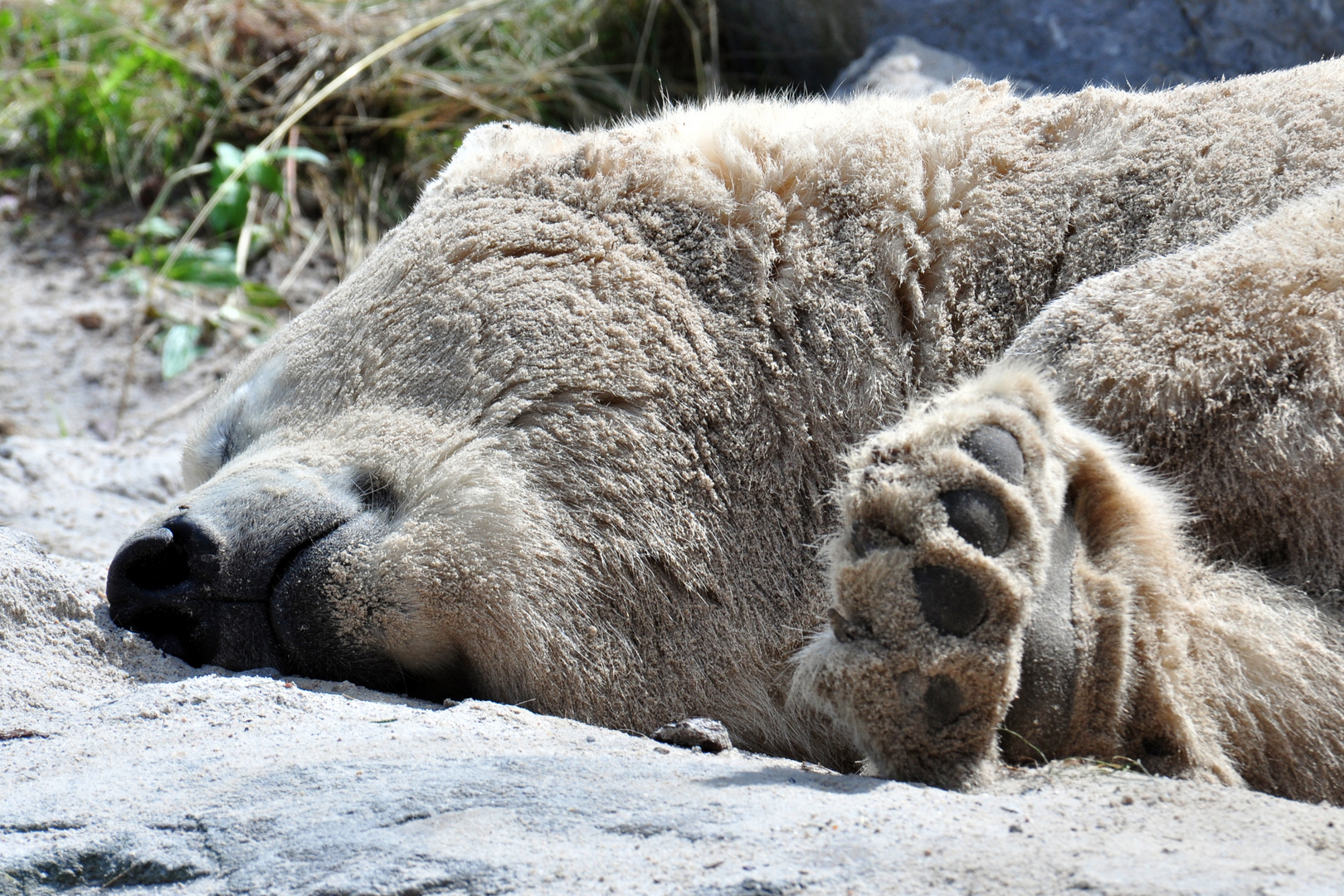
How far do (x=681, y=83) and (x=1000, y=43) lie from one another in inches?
65.7

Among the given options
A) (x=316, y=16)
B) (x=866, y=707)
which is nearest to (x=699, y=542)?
(x=866, y=707)

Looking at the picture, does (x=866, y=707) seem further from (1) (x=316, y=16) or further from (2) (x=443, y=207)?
(1) (x=316, y=16)

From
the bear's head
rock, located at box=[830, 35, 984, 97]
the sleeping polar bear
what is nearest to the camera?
the sleeping polar bear

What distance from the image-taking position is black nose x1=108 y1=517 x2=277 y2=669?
2436 millimetres

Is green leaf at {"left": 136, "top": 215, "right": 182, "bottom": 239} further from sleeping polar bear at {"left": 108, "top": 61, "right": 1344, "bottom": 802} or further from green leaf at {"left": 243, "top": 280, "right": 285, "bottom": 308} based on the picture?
sleeping polar bear at {"left": 108, "top": 61, "right": 1344, "bottom": 802}

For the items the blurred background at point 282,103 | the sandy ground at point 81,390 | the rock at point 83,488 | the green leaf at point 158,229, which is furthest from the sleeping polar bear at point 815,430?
the green leaf at point 158,229

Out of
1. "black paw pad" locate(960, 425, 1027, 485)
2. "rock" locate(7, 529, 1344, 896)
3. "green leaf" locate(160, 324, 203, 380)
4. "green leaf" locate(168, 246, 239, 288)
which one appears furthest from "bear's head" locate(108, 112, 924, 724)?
"green leaf" locate(168, 246, 239, 288)

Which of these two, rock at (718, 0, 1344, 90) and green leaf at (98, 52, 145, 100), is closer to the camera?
rock at (718, 0, 1344, 90)

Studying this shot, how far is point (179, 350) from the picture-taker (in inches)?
228

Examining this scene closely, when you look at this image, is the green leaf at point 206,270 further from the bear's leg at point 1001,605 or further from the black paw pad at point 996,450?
the black paw pad at point 996,450

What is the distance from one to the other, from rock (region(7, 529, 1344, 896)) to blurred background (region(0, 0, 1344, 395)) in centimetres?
434

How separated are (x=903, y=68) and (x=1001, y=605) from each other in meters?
4.43

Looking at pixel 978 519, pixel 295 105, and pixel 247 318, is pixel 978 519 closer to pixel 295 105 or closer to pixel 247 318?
pixel 247 318

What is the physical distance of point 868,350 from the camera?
97.1 inches
